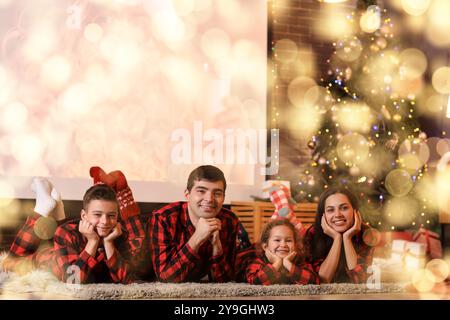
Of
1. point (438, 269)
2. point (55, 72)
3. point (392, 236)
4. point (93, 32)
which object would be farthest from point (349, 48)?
point (55, 72)

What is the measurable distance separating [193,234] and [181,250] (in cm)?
8

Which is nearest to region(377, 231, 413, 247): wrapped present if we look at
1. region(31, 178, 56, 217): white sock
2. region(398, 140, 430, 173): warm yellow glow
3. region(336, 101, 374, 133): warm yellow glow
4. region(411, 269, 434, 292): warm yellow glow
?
region(398, 140, 430, 173): warm yellow glow

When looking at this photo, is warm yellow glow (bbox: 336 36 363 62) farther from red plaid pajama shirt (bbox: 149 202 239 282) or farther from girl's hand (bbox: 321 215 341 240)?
red plaid pajama shirt (bbox: 149 202 239 282)

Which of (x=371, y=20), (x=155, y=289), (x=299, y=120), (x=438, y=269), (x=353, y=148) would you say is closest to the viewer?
(x=155, y=289)

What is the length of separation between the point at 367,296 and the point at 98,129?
213 centimetres

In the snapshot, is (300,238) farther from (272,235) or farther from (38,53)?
(38,53)

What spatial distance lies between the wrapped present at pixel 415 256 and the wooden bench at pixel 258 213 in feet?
2.12

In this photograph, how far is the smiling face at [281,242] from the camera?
2.68 m

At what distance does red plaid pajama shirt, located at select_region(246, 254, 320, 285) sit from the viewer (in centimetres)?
271

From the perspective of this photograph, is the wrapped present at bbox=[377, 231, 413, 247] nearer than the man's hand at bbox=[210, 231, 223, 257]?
No

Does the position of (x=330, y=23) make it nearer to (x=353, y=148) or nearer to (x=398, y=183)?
(x=353, y=148)

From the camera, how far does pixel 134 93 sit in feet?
13.6

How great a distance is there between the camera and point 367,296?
268cm
